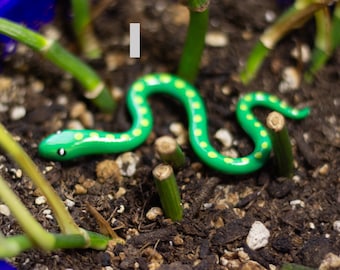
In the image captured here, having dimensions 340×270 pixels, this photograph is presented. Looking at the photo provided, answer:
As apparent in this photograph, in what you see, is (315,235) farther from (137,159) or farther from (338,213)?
(137,159)

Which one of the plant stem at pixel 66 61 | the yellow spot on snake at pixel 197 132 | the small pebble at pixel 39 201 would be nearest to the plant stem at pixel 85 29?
the plant stem at pixel 66 61

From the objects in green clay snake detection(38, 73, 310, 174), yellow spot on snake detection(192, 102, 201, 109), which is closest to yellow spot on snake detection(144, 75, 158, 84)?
green clay snake detection(38, 73, 310, 174)

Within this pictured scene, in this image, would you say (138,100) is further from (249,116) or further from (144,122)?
Result: (249,116)

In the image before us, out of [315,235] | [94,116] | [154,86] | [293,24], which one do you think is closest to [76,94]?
[94,116]

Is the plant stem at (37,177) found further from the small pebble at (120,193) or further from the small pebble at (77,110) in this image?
the small pebble at (77,110)

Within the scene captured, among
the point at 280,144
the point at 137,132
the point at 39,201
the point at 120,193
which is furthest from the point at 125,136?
the point at 280,144

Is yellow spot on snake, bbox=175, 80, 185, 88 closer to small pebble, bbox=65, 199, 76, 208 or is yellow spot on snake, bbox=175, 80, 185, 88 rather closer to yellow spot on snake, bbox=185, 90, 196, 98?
yellow spot on snake, bbox=185, 90, 196, 98
